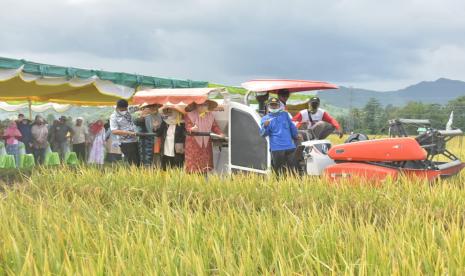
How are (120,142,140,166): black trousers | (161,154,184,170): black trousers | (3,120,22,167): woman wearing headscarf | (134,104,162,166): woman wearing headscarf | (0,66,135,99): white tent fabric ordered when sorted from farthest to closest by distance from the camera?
(3,120,22,167): woman wearing headscarf
(0,66,135,99): white tent fabric
(134,104,162,166): woman wearing headscarf
(120,142,140,166): black trousers
(161,154,184,170): black trousers

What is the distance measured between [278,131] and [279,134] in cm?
4

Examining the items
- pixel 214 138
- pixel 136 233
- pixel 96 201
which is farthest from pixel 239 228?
pixel 214 138

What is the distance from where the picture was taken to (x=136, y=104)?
891 cm

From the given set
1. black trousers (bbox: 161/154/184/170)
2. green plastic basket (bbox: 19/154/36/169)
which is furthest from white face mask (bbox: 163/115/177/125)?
green plastic basket (bbox: 19/154/36/169)

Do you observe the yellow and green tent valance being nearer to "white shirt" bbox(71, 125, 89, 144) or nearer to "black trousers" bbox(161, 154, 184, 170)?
"white shirt" bbox(71, 125, 89, 144)

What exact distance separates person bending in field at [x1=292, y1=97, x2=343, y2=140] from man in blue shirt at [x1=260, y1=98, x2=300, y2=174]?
642 mm

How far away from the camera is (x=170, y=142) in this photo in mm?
8156

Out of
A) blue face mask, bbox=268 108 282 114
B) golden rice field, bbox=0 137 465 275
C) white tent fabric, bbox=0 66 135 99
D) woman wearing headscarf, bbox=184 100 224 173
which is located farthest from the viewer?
white tent fabric, bbox=0 66 135 99

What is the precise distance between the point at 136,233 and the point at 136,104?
598cm

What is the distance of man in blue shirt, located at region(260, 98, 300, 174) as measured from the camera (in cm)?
682

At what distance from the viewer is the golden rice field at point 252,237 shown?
8.34 ft

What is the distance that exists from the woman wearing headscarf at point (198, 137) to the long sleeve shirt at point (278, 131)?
1.19 meters

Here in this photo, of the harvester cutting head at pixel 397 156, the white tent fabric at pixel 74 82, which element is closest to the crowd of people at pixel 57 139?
the white tent fabric at pixel 74 82

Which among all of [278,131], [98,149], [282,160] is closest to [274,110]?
[278,131]
